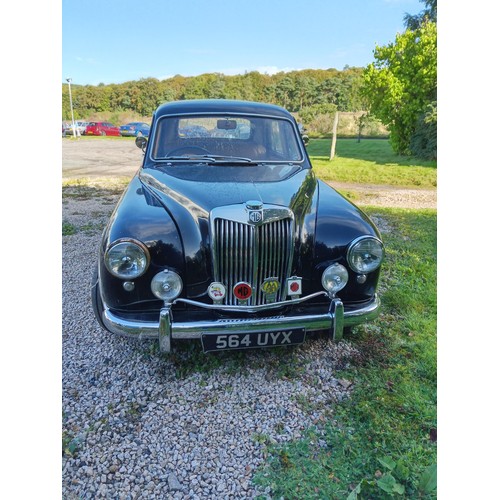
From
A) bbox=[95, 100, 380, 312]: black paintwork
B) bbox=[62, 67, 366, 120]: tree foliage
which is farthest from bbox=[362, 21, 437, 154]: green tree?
bbox=[62, 67, 366, 120]: tree foliage

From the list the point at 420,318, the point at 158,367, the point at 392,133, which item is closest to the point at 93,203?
the point at 158,367

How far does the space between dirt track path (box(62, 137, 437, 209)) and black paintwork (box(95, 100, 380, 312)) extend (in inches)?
226

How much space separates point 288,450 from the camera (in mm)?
2211

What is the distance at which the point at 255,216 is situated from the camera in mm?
2488

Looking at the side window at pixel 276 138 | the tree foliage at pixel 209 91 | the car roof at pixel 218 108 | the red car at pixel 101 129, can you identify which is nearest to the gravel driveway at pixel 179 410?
the side window at pixel 276 138

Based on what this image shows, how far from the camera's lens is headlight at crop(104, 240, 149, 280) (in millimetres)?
2416

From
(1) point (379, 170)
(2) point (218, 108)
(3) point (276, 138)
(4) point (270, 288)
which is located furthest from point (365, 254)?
(1) point (379, 170)

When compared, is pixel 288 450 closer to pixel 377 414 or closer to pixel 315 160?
pixel 377 414

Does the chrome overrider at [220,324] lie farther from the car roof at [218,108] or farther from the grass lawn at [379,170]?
the grass lawn at [379,170]

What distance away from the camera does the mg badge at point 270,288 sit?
259 cm

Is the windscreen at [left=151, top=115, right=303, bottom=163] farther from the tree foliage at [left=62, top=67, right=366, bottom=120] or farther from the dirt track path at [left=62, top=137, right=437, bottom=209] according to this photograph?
the tree foliage at [left=62, top=67, right=366, bottom=120]

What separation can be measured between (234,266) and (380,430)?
134 cm

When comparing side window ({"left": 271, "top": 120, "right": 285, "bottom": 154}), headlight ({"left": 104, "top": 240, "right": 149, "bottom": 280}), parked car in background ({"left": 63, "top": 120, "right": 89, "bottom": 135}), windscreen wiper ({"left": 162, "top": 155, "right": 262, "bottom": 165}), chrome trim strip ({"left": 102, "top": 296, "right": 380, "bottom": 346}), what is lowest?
chrome trim strip ({"left": 102, "top": 296, "right": 380, "bottom": 346})

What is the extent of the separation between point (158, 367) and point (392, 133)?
1356cm
